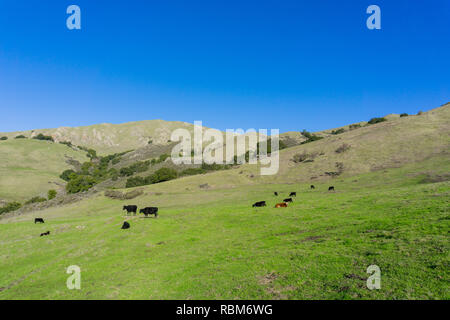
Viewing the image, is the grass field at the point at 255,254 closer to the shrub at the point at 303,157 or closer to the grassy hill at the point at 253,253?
the grassy hill at the point at 253,253

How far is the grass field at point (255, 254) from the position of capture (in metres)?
11.3

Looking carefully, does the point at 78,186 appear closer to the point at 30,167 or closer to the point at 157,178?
the point at 157,178

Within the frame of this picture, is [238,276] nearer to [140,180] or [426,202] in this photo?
[426,202]

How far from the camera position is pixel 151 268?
17.0 meters

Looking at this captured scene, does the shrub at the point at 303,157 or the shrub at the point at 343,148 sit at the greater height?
the shrub at the point at 343,148

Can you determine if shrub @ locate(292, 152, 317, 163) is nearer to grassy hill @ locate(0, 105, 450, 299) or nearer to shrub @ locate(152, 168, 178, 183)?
grassy hill @ locate(0, 105, 450, 299)

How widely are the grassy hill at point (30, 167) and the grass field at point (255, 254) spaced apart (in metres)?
99.8

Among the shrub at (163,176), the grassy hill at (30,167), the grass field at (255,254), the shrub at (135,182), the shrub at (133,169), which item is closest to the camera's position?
the grass field at (255,254)

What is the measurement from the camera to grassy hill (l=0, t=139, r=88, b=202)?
110188 mm

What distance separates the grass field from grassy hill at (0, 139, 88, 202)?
327 ft

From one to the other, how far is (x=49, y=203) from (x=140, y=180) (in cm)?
2923

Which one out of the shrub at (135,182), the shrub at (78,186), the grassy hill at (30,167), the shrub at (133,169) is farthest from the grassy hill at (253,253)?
the grassy hill at (30,167)

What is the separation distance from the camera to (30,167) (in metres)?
143

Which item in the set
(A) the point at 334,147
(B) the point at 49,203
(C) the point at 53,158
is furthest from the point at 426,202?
(C) the point at 53,158
